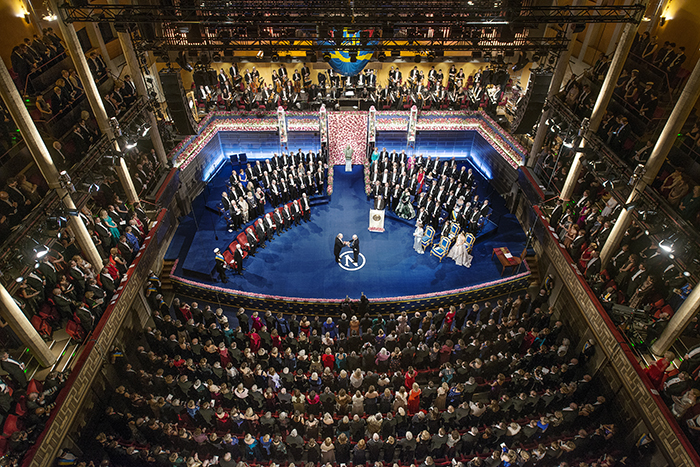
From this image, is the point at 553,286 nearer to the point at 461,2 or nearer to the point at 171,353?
the point at 171,353

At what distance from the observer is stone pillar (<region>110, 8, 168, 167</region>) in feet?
40.0

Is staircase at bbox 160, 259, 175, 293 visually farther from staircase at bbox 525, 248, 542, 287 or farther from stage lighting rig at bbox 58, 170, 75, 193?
staircase at bbox 525, 248, 542, 287

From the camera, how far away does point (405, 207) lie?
14734 mm

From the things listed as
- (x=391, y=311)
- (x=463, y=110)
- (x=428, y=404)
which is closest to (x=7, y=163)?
(x=391, y=311)

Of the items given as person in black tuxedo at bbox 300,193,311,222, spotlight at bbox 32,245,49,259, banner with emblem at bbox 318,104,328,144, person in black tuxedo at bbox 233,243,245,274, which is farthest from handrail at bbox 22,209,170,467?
banner with emblem at bbox 318,104,328,144

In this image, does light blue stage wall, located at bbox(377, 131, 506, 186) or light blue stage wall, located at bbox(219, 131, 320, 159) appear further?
light blue stage wall, located at bbox(219, 131, 320, 159)

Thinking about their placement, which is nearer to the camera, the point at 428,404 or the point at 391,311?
the point at 428,404

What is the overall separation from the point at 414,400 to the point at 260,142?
44.1 feet

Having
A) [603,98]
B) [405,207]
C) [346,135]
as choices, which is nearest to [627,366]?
[603,98]

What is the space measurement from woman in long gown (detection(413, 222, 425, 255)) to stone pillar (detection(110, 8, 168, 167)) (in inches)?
355

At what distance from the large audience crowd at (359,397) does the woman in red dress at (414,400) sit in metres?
0.03

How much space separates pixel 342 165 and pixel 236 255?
7610 millimetres

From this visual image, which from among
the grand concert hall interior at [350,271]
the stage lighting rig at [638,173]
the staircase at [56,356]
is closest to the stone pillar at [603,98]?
the grand concert hall interior at [350,271]

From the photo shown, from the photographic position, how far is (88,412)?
8750 millimetres
